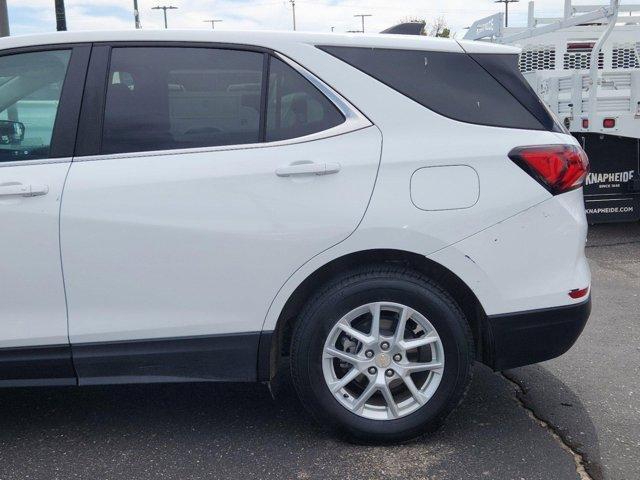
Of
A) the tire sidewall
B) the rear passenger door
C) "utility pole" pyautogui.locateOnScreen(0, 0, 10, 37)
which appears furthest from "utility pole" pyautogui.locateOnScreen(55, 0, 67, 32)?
the tire sidewall

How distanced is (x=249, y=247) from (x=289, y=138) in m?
0.49

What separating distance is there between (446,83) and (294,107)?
0.67 metres

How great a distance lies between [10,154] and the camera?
11.0 ft

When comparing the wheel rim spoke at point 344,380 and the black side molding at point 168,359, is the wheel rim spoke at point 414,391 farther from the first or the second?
the black side molding at point 168,359

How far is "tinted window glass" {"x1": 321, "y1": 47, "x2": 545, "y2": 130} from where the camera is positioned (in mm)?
3420

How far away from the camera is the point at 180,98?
11.1 ft

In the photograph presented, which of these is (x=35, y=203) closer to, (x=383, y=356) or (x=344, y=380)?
(x=344, y=380)

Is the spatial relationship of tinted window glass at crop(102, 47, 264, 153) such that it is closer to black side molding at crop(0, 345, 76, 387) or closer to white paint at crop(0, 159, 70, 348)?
white paint at crop(0, 159, 70, 348)

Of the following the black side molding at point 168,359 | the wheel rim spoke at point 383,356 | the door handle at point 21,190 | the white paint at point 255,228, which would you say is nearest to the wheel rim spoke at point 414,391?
the wheel rim spoke at point 383,356

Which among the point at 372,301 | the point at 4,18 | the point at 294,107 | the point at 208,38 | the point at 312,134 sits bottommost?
the point at 372,301

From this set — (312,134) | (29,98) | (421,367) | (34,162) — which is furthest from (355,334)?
(29,98)

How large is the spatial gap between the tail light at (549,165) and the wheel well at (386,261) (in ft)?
1.82

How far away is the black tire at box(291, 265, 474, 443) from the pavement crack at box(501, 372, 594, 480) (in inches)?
20.1

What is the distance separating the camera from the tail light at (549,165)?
3363 millimetres
